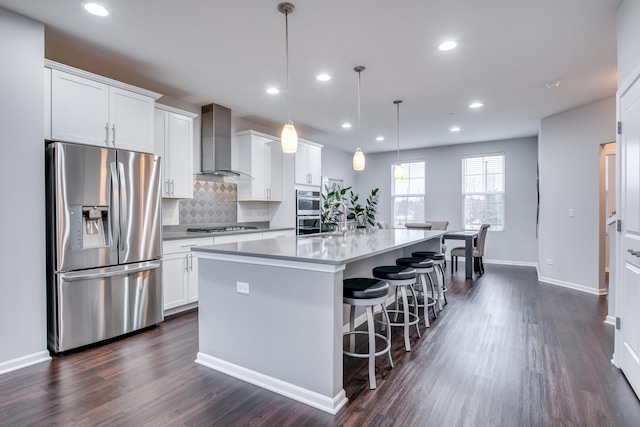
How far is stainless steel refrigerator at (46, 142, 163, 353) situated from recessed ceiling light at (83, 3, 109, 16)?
41.8 inches

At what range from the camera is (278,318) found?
2.28 metres

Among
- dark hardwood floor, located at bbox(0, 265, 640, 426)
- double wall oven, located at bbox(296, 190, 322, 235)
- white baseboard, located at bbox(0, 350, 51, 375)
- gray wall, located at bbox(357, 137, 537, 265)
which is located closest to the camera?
dark hardwood floor, located at bbox(0, 265, 640, 426)

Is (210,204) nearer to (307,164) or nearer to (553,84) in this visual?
(307,164)

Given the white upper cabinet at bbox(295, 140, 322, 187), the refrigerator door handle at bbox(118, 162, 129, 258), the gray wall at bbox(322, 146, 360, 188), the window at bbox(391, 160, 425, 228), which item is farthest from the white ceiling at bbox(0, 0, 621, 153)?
the window at bbox(391, 160, 425, 228)

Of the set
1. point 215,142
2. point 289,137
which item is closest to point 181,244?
point 215,142

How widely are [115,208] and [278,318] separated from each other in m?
1.99

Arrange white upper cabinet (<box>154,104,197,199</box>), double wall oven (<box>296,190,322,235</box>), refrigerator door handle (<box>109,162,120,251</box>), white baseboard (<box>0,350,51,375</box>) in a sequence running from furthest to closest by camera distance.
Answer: double wall oven (<box>296,190,322,235</box>) → white upper cabinet (<box>154,104,197,199</box>) → refrigerator door handle (<box>109,162,120,251</box>) → white baseboard (<box>0,350,51,375</box>)

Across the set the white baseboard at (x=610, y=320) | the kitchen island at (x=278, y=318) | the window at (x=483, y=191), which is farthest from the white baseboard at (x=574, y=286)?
the kitchen island at (x=278, y=318)

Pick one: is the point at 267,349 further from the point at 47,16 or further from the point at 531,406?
the point at 47,16

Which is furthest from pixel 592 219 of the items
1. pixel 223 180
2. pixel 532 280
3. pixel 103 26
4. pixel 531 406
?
pixel 103 26

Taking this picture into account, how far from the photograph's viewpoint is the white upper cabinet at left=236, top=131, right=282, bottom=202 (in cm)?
521

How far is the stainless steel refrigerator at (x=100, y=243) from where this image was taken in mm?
2816

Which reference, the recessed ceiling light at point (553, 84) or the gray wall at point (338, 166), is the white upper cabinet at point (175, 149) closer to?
the gray wall at point (338, 166)

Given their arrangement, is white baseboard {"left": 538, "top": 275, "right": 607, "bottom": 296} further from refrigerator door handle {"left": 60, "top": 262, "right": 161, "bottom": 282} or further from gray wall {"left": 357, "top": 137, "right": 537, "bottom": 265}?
refrigerator door handle {"left": 60, "top": 262, "right": 161, "bottom": 282}
